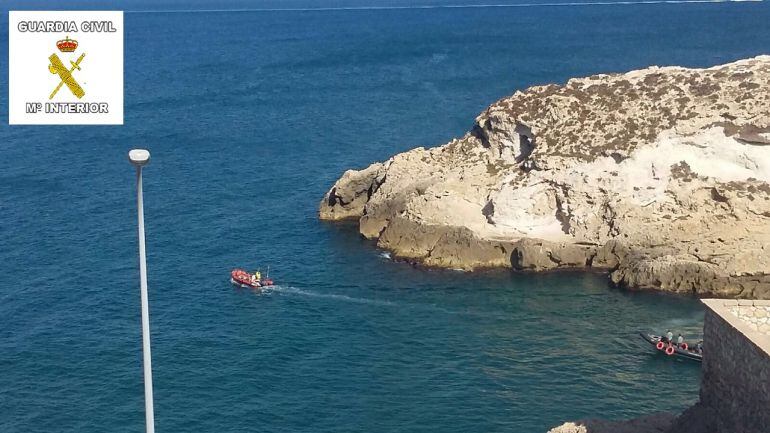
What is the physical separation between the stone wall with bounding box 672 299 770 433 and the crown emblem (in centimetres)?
2324

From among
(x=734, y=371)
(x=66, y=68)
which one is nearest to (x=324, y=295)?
(x=734, y=371)

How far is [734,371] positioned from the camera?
117 feet

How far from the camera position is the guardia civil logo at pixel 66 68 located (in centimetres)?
2359

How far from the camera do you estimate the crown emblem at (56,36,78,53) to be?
2378cm

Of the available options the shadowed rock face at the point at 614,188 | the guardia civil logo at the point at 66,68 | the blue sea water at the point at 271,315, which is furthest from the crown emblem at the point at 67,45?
the shadowed rock face at the point at 614,188

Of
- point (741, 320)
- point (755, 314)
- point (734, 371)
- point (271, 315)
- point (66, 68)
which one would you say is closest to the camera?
point (66, 68)

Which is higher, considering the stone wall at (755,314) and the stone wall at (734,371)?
the stone wall at (755,314)

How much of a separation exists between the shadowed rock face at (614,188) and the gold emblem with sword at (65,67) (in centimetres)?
5037

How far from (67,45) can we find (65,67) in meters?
0.54

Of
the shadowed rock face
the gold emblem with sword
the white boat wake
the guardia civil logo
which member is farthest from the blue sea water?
the gold emblem with sword

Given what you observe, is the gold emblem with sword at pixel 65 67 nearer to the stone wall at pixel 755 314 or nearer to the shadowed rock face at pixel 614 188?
the stone wall at pixel 755 314

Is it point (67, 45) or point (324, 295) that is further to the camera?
point (324, 295)

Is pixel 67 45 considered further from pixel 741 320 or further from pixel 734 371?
pixel 734 371

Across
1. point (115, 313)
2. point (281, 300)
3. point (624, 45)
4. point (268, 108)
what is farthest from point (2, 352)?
point (624, 45)
